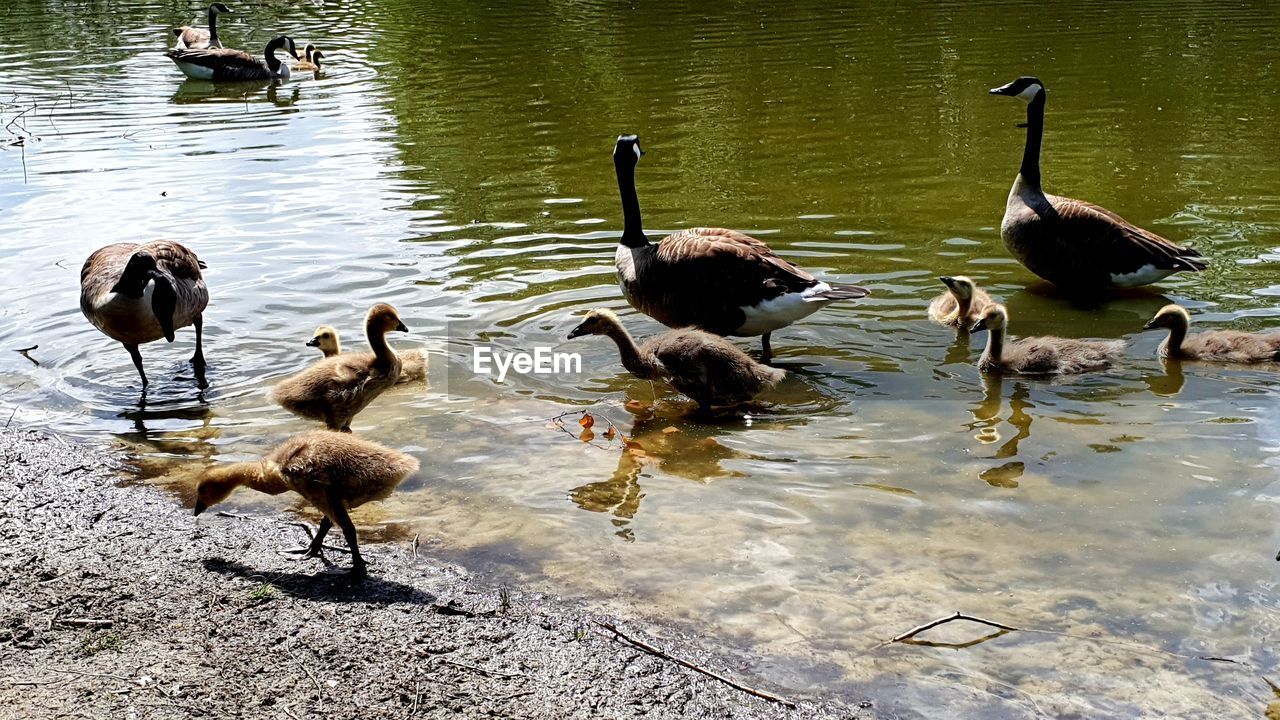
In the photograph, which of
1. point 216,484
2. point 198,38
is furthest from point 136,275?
point 198,38

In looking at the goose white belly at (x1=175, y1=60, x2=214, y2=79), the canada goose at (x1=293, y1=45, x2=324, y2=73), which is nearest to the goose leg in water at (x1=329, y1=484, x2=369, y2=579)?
the goose white belly at (x1=175, y1=60, x2=214, y2=79)

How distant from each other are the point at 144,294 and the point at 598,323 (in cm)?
338

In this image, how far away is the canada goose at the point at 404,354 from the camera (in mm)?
8852

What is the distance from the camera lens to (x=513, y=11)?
3291 cm

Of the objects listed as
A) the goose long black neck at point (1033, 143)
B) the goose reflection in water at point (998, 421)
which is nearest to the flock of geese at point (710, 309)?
the goose reflection in water at point (998, 421)

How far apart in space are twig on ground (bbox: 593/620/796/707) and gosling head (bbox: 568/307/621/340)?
12.4 ft

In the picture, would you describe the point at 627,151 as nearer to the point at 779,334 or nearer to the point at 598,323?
the point at 779,334

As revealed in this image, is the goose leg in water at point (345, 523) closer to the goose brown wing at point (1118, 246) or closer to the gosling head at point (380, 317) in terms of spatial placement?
the gosling head at point (380, 317)

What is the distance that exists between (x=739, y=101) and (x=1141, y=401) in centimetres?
1276

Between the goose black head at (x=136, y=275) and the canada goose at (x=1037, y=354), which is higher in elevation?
the goose black head at (x=136, y=275)

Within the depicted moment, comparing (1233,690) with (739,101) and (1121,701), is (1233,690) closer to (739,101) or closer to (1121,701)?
(1121,701)

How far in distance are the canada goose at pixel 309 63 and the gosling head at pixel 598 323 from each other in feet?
60.0

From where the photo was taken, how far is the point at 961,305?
398 inches

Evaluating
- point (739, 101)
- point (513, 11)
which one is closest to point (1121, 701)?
point (739, 101)
